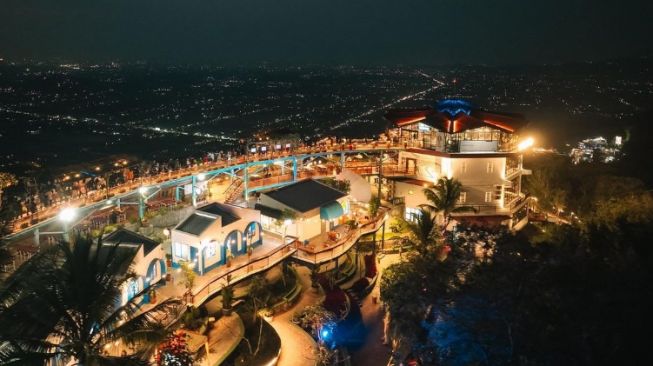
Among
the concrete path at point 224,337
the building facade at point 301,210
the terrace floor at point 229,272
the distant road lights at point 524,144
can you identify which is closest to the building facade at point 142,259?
the terrace floor at point 229,272

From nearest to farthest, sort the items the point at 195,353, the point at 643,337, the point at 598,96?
the point at 643,337, the point at 195,353, the point at 598,96

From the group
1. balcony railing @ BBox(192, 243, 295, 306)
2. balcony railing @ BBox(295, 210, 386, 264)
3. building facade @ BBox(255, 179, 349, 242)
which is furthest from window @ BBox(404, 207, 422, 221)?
balcony railing @ BBox(192, 243, 295, 306)

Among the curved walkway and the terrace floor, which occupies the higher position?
the terrace floor

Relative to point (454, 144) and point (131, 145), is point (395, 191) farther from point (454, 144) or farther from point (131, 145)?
point (131, 145)

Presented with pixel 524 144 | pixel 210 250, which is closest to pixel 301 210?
pixel 210 250

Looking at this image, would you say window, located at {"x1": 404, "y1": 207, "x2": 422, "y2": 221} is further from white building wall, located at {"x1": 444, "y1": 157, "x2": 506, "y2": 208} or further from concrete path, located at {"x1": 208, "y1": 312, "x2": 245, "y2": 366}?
concrete path, located at {"x1": 208, "y1": 312, "x2": 245, "y2": 366}

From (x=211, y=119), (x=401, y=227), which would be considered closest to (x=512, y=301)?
(x=401, y=227)

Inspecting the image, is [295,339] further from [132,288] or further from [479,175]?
[479,175]

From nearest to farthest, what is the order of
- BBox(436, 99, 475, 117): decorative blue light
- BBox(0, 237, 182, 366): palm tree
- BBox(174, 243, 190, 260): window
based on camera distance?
1. BBox(0, 237, 182, 366): palm tree
2. BBox(174, 243, 190, 260): window
3. BBox(436, 99, 475, 117): decorative blue light

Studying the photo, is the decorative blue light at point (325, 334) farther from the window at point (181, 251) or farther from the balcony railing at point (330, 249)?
the window at point (181, 251)
